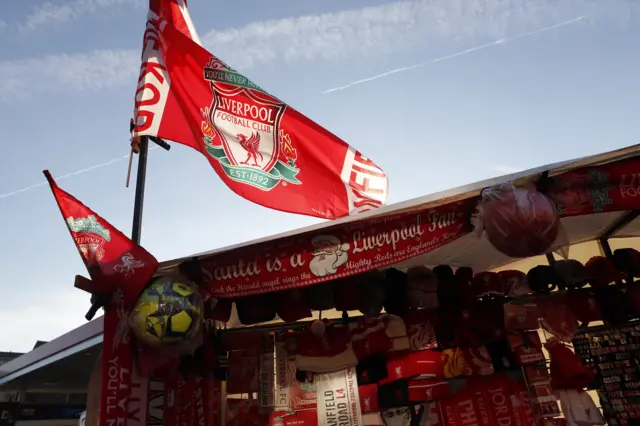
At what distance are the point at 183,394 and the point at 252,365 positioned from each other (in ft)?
2.47

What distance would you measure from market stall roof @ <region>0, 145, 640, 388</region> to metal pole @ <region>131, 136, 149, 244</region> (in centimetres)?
111

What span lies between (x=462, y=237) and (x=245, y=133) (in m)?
2.74

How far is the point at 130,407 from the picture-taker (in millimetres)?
3602

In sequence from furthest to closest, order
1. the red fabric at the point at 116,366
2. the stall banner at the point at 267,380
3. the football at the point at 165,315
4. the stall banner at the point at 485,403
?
the stall banner at the point at 267,380
the stall banner at the point at 485,403
the football at the point at 165,315
the red fabric at the point at 116,366

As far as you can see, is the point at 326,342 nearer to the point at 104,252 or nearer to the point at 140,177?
the point at 104,252

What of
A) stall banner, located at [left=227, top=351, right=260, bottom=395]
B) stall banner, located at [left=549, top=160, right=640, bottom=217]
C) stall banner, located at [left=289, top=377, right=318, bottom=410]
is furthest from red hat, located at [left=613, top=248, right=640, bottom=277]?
Answer: stall banner, located at [left=227, top=351, right=260, bottom=395]

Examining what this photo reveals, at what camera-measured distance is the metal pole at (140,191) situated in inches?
192

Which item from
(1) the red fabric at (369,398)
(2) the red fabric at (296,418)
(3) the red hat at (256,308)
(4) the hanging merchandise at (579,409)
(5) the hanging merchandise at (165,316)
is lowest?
(4) the hanging merchandise at (579,409)

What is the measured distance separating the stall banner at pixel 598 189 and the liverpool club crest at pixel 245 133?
9.04 ft

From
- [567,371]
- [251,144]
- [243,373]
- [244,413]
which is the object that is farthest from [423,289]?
[251,144]

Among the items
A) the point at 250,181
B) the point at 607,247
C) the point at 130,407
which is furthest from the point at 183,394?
the point at 607,247

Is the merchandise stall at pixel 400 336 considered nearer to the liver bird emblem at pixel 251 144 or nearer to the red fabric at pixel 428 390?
the red fabric at pixel 428 390

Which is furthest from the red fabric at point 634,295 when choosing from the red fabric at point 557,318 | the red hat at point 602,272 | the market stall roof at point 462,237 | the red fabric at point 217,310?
the red fabric at point 217,310

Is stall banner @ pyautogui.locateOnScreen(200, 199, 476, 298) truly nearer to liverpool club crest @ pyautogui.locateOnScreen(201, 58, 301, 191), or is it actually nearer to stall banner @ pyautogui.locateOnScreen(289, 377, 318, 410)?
liverpool club crest @ pyautogui.locateOnScreen(201, 58, 301, 191)
